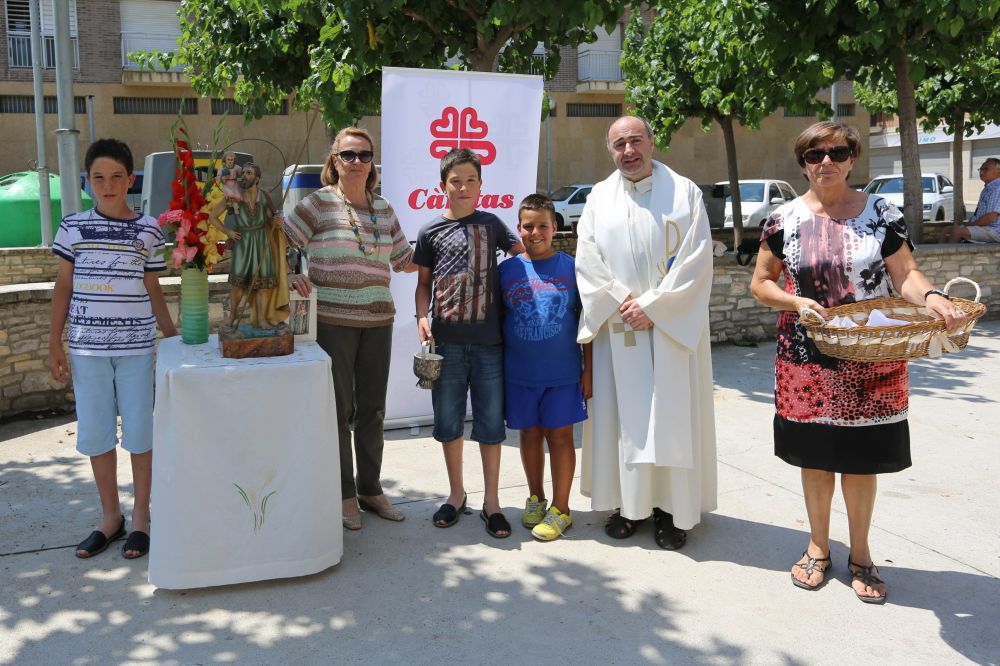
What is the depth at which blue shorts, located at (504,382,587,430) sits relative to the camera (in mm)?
4043

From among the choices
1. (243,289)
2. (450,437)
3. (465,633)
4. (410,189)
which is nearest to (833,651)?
(465,633)

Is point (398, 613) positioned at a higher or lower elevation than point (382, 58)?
lower

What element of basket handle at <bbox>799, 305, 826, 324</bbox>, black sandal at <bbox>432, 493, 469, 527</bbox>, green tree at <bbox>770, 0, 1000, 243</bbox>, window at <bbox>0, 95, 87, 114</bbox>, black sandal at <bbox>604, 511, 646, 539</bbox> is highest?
window at <bbox>0, 95, 87, 114</bbox>

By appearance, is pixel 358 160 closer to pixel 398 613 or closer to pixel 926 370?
pixel 398 613

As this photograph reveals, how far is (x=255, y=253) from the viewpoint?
11.9 ft

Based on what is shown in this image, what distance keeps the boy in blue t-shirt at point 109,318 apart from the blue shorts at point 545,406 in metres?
1.59

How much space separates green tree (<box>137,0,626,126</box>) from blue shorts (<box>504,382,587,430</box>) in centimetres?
347

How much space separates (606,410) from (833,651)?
1.37 m

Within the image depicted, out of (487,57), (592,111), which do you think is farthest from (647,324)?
(592,111)

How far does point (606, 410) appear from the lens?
4000 millimetres

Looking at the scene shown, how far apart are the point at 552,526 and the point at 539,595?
23.8 inches

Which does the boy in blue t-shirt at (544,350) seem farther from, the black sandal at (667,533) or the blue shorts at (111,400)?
the blue shorts at (111,400)

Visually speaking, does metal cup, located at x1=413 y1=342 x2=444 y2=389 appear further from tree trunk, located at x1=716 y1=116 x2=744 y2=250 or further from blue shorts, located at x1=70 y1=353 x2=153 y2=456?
tree trunk, located at x1=716 y1=116 x2=744 y2=250

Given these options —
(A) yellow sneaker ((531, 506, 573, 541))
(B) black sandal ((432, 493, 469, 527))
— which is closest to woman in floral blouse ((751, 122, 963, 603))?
(A) yellow sneaker ((531, 506, 573, 541))
